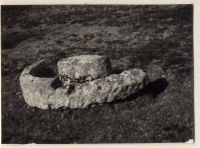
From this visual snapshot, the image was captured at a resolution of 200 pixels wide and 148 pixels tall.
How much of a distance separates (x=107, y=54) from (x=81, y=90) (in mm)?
528

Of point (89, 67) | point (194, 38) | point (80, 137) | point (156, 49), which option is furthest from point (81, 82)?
point (194, 38)

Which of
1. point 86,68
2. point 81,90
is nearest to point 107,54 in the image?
point 86,68

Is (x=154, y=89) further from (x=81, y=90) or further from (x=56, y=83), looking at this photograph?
(x=56, y=83)

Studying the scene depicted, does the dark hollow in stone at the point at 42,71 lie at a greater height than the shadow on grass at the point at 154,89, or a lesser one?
greater

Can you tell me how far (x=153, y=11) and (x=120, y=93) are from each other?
3.17ft

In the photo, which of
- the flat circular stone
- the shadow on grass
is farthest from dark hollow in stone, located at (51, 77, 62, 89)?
the shadow on grass

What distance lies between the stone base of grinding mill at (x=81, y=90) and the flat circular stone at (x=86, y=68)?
6 centimetres

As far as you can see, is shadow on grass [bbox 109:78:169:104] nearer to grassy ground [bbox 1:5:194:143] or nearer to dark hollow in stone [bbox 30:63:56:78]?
grassy ground [bbox 1:5:194:143]

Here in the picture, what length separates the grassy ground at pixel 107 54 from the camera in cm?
492

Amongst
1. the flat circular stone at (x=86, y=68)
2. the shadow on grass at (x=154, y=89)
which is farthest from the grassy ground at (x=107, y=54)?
the flat circular stone at (x=86, y=68)

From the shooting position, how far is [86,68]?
486cm

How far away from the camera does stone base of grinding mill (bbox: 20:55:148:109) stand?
4816mm

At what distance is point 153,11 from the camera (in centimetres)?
503

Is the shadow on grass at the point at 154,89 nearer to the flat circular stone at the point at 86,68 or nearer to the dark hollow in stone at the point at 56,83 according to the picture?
the flat circular stone at the point at 86,68
